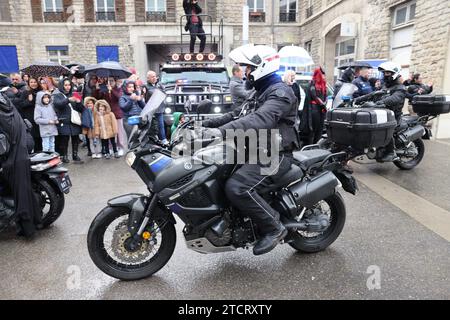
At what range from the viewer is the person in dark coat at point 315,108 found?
7.31 meters

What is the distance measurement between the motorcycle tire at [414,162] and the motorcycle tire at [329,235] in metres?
3.59

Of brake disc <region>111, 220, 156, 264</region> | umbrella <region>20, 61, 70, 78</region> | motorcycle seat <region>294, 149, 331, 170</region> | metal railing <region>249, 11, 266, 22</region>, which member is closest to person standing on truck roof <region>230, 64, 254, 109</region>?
motorcycle seat <region>294, 149, 331, 170</region>

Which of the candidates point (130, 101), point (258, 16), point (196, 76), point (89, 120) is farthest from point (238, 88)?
point (258, 16)

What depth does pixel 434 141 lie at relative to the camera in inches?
367

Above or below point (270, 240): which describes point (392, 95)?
above

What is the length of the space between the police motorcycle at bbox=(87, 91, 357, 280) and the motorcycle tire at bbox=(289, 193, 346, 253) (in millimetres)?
190

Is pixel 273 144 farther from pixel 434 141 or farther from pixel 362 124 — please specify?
pixel 434 141

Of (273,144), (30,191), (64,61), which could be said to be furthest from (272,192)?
(64,61)

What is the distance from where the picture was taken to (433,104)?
6.36m

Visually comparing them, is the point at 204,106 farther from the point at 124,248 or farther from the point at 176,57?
the point at 176,57

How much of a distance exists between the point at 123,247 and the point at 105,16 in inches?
833
